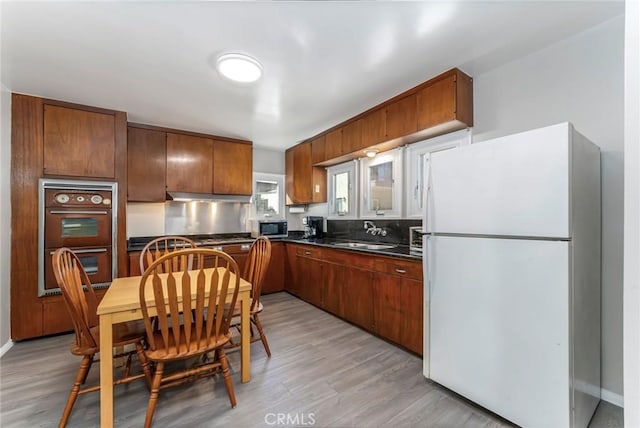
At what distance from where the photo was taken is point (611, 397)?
1.70 m

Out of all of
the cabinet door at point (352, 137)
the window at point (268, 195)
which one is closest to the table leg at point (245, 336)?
the cabinet door at point (352, 137)

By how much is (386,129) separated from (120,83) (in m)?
2.55

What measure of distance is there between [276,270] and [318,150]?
6.39ft

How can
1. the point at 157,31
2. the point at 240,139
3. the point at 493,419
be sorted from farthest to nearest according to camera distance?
the point at 240,139 < the point at 157,31 < the point at 493,419

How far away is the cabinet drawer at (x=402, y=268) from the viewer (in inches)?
88.6

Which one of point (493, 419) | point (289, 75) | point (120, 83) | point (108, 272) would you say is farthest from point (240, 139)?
point (493, 419)

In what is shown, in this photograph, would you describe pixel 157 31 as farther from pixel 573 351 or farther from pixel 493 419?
pixel 493 419

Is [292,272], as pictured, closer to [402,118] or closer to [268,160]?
[268,160]

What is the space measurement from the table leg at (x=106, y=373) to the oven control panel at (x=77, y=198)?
2.07 m

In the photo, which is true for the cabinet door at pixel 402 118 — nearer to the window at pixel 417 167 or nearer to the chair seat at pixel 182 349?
the window at pixel 417 167

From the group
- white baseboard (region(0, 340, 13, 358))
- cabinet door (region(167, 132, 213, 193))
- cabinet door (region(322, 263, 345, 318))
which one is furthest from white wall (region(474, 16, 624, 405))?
white baseboard (region(0, 340, 13, 358))

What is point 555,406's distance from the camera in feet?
4.49

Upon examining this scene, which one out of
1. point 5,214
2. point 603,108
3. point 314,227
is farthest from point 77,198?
point 603,108

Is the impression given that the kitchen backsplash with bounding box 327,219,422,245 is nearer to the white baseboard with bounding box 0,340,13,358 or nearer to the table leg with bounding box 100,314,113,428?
the table leg with bounding box 100,314,113,428
